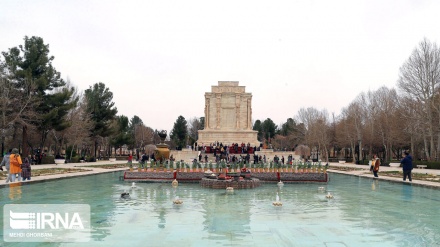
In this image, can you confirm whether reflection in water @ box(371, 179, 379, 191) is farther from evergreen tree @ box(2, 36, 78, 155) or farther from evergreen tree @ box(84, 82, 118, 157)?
evergreen tree @ box(84, 82, 118, 157)

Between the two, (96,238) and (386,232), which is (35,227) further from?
(386,232)

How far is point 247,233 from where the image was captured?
9680 mm

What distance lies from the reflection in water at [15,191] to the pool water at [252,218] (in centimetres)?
4

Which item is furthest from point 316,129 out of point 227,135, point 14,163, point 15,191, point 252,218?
point 252,218

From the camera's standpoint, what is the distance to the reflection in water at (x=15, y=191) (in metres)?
15.8

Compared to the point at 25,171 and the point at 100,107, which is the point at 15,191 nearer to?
the point at 25,171

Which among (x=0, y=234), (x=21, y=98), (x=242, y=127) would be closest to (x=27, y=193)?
(x=0, y=234)

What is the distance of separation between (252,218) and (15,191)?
40.8ft

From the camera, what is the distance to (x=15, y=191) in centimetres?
1792

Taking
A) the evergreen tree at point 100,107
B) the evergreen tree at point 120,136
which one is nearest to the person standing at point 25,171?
the evergreen tree at point 100,107

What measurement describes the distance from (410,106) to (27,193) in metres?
42.6

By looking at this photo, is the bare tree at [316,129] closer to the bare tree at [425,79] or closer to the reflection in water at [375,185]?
the bare tree at [425,79]

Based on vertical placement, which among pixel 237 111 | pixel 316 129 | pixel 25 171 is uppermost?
pixel 237 111

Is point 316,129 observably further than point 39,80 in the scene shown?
Yes
